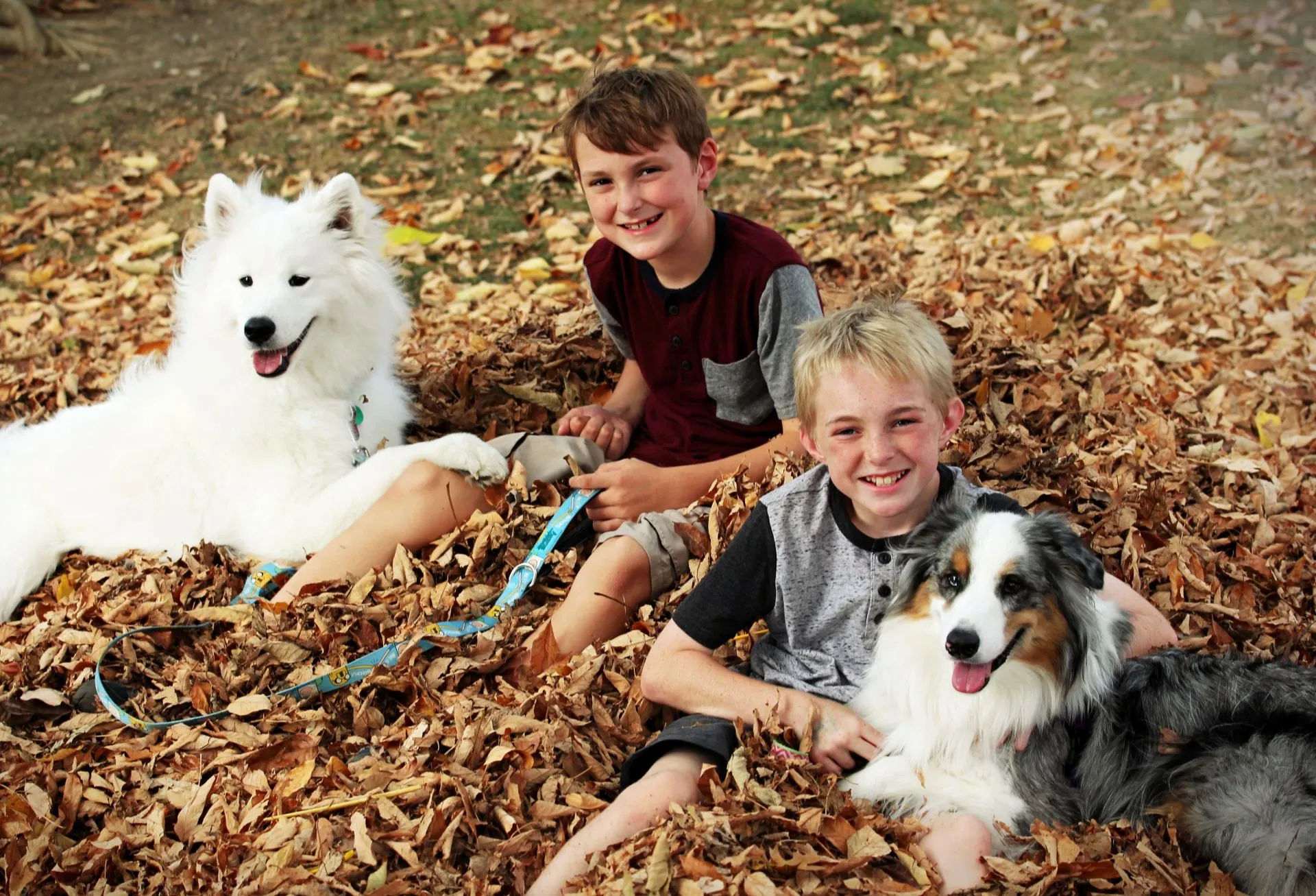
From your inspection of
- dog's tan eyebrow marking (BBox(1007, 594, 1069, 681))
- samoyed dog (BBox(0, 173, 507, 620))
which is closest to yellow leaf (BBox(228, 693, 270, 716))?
samoyed dog (BBox(0, 173, 507, 620))

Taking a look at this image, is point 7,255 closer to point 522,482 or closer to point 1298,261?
point 522,482

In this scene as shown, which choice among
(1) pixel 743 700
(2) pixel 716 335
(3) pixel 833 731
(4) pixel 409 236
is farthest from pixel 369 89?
(3) pixel 833 731

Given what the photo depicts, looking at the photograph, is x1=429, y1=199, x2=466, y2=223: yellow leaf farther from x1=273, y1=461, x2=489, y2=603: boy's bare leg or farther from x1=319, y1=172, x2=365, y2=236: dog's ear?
x1=273, y1=461, x2=489, y2=603: boy's bare leg

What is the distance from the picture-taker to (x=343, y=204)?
426 centimetres

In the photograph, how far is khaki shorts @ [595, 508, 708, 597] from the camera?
12.2ft

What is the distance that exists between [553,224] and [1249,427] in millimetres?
4587

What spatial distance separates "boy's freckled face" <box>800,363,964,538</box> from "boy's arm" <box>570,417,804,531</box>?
1030mm

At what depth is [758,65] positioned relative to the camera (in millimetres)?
8969

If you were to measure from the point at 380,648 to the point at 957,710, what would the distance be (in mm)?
1986

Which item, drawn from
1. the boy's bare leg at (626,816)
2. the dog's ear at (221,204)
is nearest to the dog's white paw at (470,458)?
the dog's ear at (221,204)

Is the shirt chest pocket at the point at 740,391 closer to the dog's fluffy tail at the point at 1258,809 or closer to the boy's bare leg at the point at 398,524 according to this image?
the boy's bare leg at the point at 398,524

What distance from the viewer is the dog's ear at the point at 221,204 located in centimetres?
410

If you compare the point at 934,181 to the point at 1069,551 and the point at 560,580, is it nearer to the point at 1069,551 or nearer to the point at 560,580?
the point at 560,580

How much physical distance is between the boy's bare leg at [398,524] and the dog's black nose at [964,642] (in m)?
2.27
